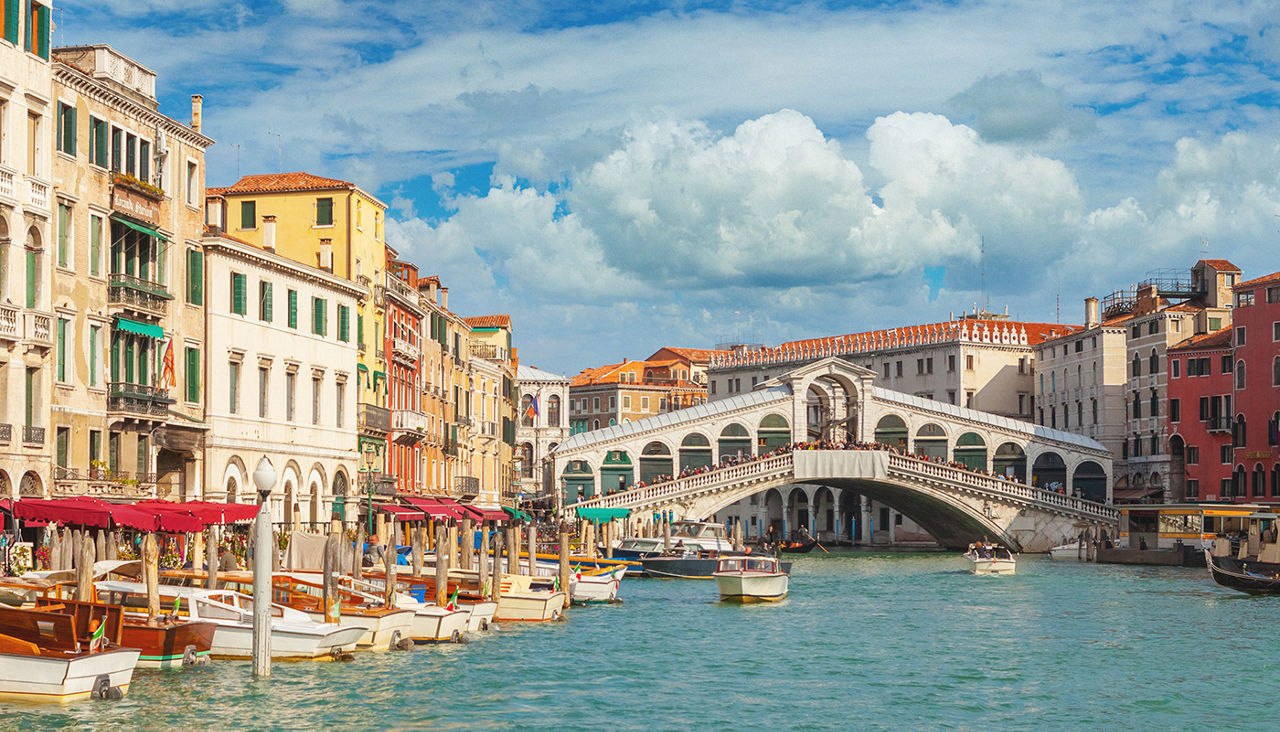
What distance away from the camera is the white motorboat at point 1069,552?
2325 inches

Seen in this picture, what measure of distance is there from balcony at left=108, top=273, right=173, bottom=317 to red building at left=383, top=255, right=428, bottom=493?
12.0 m

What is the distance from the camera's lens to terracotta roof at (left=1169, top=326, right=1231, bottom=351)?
2432 inches

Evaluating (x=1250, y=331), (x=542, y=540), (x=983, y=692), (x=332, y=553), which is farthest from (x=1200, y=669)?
(x=1250, y=331)

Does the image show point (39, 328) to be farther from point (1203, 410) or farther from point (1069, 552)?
point (1203, 410)

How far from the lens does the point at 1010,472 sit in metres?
66.1

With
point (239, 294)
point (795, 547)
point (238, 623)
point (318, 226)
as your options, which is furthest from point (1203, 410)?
point (238, 623)

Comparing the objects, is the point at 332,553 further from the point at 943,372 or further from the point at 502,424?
the point at 943,372

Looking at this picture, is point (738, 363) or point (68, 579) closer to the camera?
point (68, 579)

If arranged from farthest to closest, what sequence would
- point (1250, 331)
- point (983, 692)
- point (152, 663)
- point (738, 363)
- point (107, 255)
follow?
point (738, 363) < point (1250, 331) < point (107, 255) < point (983, 692) < point (152, 663)

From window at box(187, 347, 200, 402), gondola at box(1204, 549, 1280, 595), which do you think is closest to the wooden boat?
window at box(187, 347, 200, 402)

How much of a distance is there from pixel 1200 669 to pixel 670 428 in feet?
131

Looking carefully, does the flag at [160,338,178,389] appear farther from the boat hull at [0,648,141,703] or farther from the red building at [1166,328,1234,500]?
the red building at [1166,328,1234,500]

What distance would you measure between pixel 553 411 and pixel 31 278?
6509cm

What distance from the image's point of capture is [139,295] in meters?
31.3
